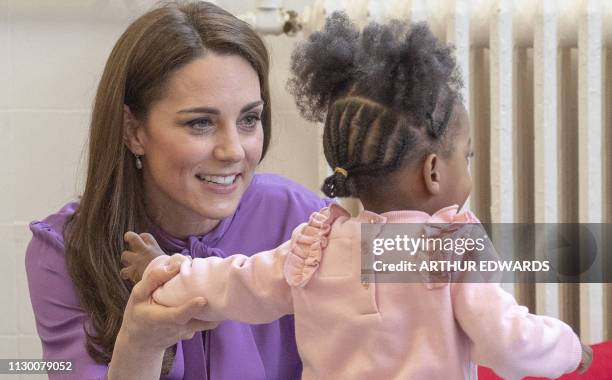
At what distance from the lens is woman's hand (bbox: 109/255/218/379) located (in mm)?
779

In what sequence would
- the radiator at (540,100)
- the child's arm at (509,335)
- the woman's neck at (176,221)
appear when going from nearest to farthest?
the child's arm at (509,335), the woman's neck at (176,221), the radiator at (540,100)

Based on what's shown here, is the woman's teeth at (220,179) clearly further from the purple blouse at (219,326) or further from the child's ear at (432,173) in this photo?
the child's ear at (432,173)

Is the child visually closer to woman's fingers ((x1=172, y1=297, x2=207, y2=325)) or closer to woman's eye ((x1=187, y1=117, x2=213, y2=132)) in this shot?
woman's fingers ((x1=172, y1=297, x2=207, y2=325))

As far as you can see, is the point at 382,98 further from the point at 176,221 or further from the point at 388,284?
the point at 176,221

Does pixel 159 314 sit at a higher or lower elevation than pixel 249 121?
lower

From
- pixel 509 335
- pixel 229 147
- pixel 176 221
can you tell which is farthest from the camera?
pixel 176 221

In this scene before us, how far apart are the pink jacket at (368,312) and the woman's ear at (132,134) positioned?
0.33 metres

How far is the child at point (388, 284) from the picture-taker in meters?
0.68

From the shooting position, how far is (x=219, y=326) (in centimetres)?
107

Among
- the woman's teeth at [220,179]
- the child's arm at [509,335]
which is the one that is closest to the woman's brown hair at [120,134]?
the woman's teeth at [220,179]

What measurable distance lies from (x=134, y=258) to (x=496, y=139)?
77 centimetres

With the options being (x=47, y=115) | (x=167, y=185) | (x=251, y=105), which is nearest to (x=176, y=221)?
(x=167, y=185)

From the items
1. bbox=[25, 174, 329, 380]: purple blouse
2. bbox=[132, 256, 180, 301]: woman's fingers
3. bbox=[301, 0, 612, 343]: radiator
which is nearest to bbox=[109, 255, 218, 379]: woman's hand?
bbox=[132, 256, 180, 301]: woman's fingers

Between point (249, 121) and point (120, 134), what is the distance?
151 mm
